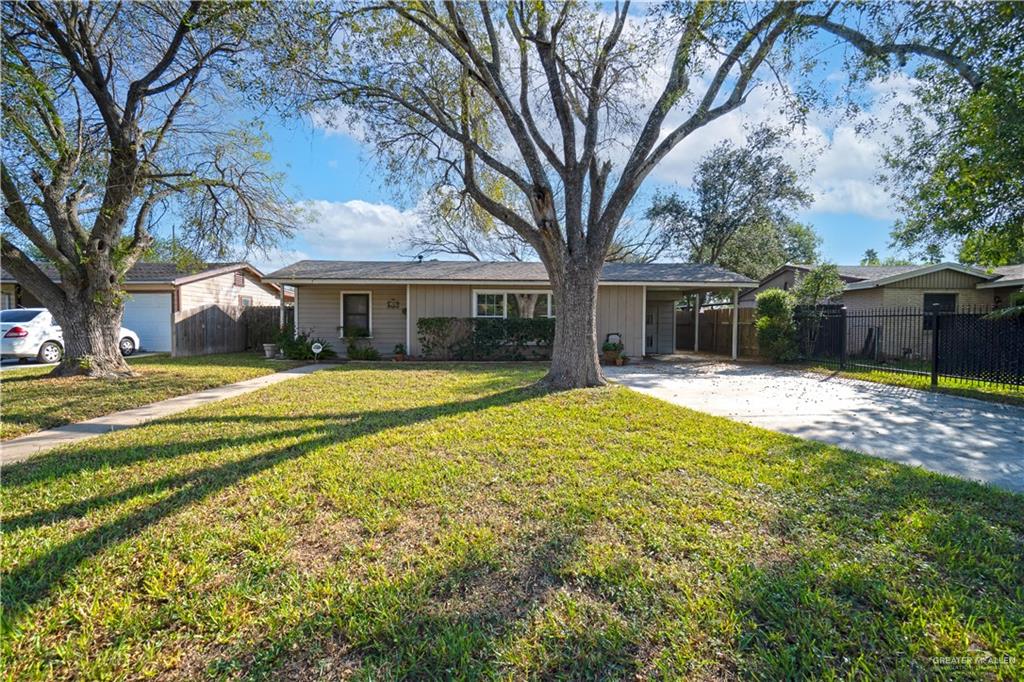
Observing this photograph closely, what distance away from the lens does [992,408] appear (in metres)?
6.58

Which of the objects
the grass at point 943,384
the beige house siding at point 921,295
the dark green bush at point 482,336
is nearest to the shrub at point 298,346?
the dark green bush at point 482,336

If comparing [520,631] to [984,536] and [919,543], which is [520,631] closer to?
[919,543]

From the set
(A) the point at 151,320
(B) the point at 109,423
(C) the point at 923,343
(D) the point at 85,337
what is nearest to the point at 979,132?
(C) the point at 923,343

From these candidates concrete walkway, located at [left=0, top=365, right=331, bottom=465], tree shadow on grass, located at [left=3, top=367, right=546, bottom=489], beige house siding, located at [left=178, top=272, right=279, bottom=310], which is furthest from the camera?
beige house siding, located at [left=178, top=272, right=279, bottom=310]

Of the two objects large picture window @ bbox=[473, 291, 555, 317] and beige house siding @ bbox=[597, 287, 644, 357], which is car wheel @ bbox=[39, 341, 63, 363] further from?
beige house siding @ bbox=[597, 287, 644, 357]

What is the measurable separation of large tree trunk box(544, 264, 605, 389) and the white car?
13.7 m

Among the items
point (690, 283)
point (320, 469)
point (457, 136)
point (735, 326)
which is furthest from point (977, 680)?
point (735, 326)

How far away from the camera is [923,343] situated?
44.7 feet

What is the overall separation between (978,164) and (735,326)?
7.15 metres

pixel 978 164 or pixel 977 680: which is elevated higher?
pixel 978 164

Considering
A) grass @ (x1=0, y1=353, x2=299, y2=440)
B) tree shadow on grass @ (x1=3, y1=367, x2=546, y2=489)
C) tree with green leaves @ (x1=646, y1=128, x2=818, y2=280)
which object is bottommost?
tree shadow on grass @ (x1=3, y1=367, x2=546, y2=489)

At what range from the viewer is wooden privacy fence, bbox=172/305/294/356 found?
14000 millimetres

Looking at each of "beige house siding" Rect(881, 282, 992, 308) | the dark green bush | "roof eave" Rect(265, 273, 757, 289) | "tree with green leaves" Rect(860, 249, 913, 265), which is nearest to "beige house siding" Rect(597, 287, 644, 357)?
"roof eave" Rect(265, 273, 757, 289)

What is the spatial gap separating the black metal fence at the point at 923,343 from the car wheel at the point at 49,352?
21585mm
